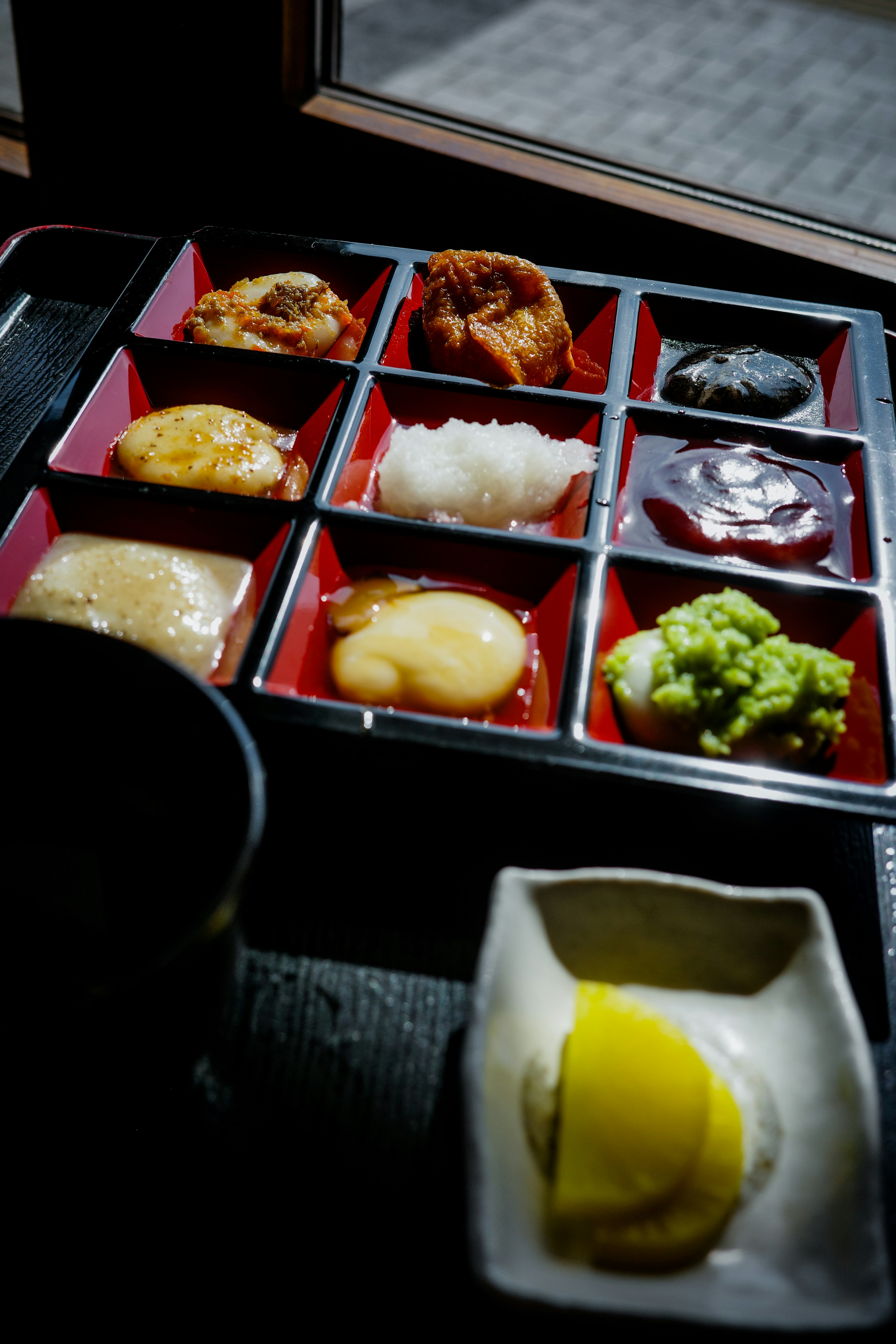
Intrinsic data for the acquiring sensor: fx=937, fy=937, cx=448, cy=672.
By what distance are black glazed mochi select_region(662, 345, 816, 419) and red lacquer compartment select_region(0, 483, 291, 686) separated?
1.01 meters

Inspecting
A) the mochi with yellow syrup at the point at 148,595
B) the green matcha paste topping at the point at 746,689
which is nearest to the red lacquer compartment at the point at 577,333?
the mochi with yellow syrup at the point at 148,595

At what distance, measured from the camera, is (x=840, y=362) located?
2223 mm

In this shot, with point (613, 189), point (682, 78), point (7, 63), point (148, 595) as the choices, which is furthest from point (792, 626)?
point (682, 78)

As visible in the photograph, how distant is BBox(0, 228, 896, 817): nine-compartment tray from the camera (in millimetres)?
1450

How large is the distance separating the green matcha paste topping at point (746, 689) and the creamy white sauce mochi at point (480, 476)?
19.5 inches

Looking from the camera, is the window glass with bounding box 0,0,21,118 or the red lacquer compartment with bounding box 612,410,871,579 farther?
the window glass with bounding box 0,0,21,118

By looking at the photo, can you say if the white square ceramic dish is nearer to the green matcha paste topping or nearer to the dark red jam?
the green matcha paste topping

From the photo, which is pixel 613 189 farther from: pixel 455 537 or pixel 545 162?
pixel 455 537

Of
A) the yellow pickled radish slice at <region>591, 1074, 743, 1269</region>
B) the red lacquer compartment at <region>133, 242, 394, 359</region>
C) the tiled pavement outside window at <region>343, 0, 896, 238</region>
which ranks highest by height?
the tiled pavement outside window at <region>343, 0, 896, 238</region>

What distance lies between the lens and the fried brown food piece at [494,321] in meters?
2.07

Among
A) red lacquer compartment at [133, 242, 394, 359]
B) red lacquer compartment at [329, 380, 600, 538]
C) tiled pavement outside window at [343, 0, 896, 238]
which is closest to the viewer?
red lacquer compartment at [329, 380, 600, 538]

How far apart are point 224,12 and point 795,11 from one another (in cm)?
568

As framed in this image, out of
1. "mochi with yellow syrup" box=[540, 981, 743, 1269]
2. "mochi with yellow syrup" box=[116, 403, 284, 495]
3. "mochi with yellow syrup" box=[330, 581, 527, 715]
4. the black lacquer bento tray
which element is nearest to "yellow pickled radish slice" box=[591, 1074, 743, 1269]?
"mochi with yellow syrup" box=[540, 981, 743, 1269]

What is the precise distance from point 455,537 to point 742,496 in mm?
605
